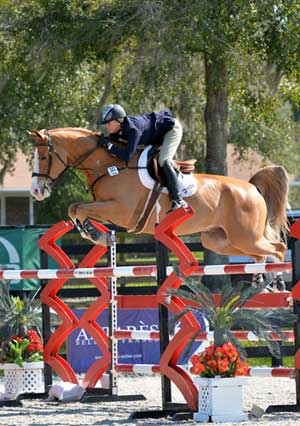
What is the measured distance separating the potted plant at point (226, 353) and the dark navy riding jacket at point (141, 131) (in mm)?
2765

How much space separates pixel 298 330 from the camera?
6.98 meters

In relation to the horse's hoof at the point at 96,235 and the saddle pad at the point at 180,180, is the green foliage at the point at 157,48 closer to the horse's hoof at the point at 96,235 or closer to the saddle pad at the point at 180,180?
the saddle pad at the point at 180,180

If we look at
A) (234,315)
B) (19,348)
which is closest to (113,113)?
(19,348)

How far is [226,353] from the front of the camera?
21.7ft

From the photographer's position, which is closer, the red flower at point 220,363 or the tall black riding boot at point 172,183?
the red flower at point 220,363

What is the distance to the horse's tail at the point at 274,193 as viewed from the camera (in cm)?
1102

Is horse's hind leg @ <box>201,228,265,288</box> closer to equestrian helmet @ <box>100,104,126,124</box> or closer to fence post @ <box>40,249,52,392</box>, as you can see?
equestrian helmet @ <box>100,104,126,124</box>

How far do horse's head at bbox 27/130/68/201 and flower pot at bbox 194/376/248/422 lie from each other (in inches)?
129

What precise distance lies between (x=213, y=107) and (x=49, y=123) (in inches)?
164

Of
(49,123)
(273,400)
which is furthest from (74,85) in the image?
(273,400)

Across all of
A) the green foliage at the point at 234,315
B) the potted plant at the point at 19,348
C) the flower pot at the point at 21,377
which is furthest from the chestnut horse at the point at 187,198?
the green foliage at the point at 234,315

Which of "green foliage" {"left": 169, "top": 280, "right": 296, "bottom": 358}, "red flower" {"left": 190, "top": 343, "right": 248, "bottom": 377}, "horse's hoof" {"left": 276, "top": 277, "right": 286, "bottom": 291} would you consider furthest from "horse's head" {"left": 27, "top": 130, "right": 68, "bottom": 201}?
"red flower" {"left": 190, "top": 343, "right": 248, "bottom": 377}

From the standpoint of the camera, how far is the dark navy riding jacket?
9219 mm

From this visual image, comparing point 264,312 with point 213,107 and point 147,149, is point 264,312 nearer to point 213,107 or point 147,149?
point 147,149
